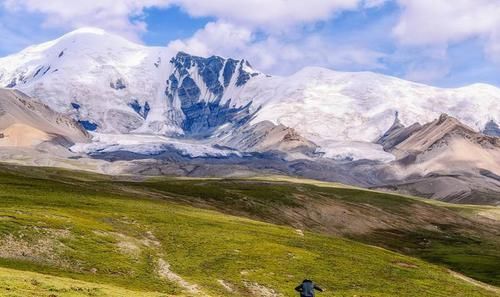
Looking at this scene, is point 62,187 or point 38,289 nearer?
point 38,289

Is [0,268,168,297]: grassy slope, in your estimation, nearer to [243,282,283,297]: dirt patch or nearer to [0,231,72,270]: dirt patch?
[0,231,72,270]: dirt patch

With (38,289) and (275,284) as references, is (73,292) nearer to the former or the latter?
(38,289)

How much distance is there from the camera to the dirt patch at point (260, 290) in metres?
63.8

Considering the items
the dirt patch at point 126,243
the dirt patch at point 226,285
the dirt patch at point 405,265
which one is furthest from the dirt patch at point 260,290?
the dirt patch at point 405,265

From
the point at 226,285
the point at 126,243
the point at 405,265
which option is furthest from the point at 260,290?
the point at 405,265

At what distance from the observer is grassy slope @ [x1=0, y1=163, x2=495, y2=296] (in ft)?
205

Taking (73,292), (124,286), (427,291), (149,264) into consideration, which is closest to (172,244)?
(149,264)

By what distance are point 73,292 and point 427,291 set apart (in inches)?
1856

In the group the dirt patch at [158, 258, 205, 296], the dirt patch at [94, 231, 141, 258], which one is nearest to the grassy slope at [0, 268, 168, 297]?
the dirt patch at [158, 258, 205, 296]

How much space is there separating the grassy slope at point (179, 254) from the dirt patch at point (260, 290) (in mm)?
555

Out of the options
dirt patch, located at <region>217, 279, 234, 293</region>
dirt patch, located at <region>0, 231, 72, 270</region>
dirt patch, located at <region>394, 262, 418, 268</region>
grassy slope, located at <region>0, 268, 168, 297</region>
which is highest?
dirt patch, located at <region>394, 262, 418, 268</region>

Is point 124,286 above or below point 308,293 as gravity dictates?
below

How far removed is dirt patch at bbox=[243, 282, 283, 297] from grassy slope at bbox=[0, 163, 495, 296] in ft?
1.82

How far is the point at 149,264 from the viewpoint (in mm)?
68438
